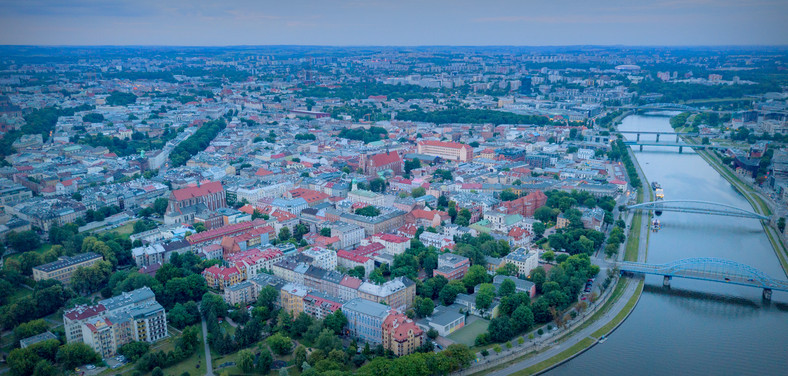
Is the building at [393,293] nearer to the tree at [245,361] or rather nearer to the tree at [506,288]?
the tree at [506,288]

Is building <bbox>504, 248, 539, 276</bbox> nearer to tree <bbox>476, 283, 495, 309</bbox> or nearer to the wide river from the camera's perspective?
tree <bbox>476, 283, 495, 309</bbox>

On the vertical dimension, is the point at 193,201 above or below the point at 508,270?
above

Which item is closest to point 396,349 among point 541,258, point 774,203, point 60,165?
point 541,258

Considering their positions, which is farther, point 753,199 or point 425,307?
point 753,199

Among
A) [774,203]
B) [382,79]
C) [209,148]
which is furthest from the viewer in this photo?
[382,79]

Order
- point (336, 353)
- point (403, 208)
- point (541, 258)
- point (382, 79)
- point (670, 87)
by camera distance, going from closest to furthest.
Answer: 1. point (336, 353)
2. point (541, 258)
3. point (403, 208)
4. point (670, 87)
5. point (382, 79)

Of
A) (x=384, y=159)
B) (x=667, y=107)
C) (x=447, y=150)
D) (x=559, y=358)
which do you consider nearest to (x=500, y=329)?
(x=559, y=358)

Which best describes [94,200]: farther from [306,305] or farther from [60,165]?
[306,305]

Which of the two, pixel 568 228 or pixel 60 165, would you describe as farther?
pixel 60 165

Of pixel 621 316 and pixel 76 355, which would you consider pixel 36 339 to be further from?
pixel 621 316
